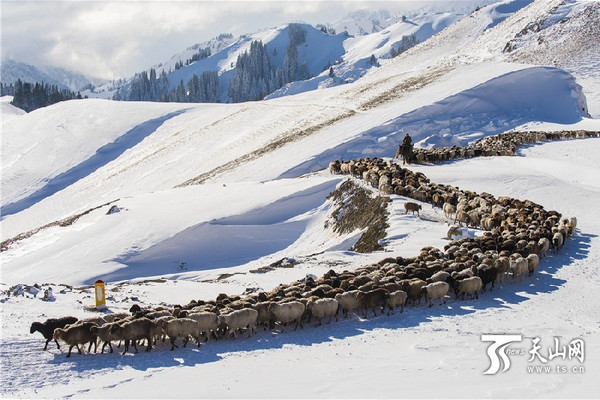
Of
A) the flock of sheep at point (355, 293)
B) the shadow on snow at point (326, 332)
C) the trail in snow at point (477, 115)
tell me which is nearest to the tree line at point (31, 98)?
the trail in snow at point (477, 115)

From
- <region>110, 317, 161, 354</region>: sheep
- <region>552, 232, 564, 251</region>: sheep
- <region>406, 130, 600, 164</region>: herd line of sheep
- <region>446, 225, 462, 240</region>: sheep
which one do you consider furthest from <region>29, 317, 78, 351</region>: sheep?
<region>406, 130, 600, 164</region>: herd line of sheep

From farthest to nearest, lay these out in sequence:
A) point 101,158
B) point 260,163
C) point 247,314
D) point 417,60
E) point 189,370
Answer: point 417,60 < point 101,158 < point 260,163 < point 247,314 < point 189,370

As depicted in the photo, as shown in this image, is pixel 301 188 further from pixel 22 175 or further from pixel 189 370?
pixel 22 175

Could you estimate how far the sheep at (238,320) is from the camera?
13.9m

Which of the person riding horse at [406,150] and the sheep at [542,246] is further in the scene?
the person riding horse at [406,150]

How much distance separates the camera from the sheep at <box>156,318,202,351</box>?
13.2m

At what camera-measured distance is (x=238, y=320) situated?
14008 mm

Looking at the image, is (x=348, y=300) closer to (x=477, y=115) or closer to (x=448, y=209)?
(x=448, y=209)

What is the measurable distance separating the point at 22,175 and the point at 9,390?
2461 inches

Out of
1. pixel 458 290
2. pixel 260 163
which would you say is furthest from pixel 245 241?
pixel 260 163

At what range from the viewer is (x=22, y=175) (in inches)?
2662

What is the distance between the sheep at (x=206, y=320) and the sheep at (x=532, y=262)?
9909mm

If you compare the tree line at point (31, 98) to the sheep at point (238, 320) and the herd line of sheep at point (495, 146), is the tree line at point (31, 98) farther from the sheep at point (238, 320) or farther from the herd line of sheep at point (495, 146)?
the sheep at point (238, 320)

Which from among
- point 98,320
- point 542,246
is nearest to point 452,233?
point 542,246
